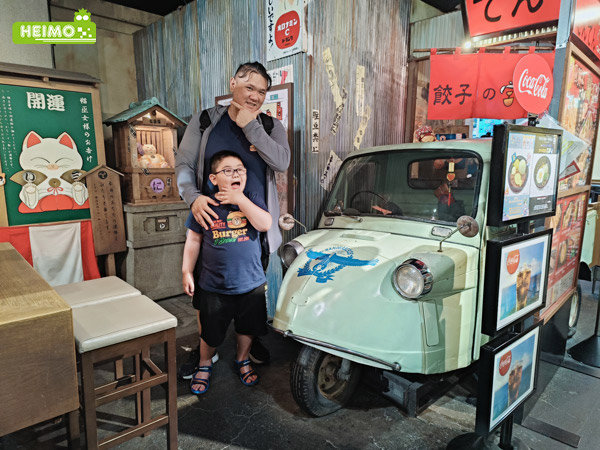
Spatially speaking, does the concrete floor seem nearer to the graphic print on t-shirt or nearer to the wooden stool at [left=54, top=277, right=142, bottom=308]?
the wooden stool at [left=54, top=277, right=142, bottom=308]

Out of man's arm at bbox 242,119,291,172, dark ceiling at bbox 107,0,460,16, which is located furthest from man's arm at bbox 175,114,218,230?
dark ceiling at bbox 107,0,460,16

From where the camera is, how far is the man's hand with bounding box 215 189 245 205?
7.95 ft

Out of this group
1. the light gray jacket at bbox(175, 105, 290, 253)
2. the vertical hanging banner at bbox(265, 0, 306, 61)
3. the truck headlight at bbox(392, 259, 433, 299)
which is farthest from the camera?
the vertical hanging banner at bbox(265, 0, 306, 61)

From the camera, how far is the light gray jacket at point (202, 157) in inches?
97.0

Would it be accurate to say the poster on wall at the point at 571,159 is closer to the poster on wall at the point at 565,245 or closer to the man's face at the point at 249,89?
the poster on wall at the point at 565,245

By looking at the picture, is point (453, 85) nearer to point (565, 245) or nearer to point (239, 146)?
point (565, 245)

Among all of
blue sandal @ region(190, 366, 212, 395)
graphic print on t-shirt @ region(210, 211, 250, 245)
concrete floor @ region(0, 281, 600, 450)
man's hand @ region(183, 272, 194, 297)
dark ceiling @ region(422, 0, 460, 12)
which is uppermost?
dark ceiling @ region(422, 0, 460, 12)

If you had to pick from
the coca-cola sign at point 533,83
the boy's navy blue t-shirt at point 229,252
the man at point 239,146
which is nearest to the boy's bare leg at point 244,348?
the boy's navy blue t-shirt at point 229,252

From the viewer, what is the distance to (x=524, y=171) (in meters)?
1.82

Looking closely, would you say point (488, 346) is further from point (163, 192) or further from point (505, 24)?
point (163, 192)

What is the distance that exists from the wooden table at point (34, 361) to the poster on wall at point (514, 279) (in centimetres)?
164

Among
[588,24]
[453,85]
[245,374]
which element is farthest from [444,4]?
[245,374]

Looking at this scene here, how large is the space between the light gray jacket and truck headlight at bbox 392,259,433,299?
0.98 m

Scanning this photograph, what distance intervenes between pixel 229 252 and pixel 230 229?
0.15 m
